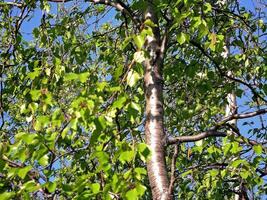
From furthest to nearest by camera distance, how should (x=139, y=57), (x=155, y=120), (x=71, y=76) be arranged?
(x=155, y=120) < (x=139, y=57) < (x=71, y=76)

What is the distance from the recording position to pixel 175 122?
23.2 ft

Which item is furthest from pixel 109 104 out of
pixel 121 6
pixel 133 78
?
pixel 121 6

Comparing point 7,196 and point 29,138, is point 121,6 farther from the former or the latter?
point 7,196

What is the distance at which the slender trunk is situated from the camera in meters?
4.46

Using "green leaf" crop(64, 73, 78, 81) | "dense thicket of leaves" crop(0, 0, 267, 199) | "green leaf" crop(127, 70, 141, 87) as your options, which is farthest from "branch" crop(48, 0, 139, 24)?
"green leaf" crop(64, 73, 78, 81)

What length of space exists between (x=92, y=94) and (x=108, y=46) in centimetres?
368

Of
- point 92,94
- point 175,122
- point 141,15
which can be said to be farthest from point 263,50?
point 92,94

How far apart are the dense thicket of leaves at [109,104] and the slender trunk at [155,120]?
0.14 meters

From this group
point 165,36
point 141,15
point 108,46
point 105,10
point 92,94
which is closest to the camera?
point 92,94

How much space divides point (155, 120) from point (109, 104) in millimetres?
926

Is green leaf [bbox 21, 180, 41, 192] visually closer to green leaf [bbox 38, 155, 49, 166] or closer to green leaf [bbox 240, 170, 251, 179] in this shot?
green leaf [bbox 38, 155, 49, 166]

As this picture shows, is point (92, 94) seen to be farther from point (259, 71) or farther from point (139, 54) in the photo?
point (259, 71)

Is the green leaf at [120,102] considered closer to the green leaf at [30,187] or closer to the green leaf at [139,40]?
the green leaf at [139,40]

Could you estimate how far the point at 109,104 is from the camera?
3955 millimetres
